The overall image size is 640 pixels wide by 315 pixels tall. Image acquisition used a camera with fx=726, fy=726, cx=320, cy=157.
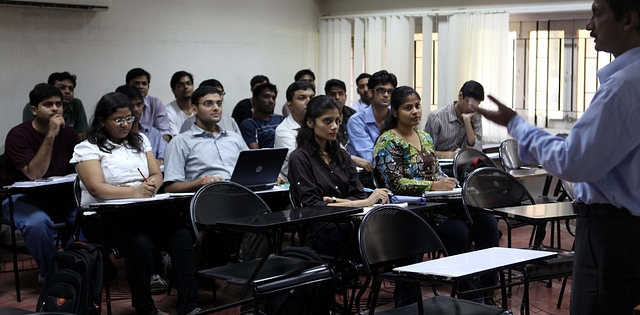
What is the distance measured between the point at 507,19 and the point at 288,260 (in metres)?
4.74

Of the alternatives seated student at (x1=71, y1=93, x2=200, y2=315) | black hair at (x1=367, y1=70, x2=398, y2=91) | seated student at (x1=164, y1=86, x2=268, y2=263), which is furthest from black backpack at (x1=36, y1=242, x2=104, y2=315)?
black hair at (x1=367, y1=70, x2=398, y2=91)

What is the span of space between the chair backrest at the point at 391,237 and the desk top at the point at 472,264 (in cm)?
36

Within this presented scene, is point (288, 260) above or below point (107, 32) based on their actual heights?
below

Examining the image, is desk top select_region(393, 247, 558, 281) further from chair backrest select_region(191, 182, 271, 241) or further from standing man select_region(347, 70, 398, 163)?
standing man select_region(347, 70, 398, 163)

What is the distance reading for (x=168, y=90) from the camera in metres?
7.30

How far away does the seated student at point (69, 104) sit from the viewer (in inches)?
237

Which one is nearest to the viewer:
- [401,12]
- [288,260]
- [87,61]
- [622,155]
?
[622,155]

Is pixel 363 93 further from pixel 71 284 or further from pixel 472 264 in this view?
pixel 472 264

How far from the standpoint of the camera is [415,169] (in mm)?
4406

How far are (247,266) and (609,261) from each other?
5.66 ft

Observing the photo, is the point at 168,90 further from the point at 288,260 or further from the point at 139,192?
the point at 288,260

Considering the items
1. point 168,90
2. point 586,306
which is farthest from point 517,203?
point 168,90

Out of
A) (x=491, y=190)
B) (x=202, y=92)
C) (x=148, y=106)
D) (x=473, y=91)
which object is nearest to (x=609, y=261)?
(x=491, y=190)

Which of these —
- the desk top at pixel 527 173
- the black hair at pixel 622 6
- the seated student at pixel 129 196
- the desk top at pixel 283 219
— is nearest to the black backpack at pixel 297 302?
the desk top at pixel 283 219
